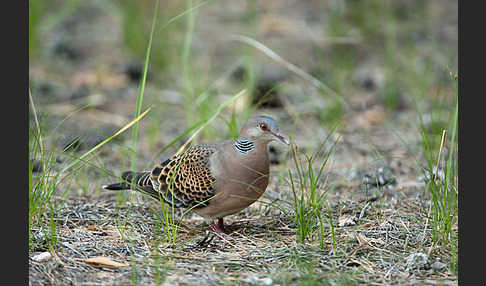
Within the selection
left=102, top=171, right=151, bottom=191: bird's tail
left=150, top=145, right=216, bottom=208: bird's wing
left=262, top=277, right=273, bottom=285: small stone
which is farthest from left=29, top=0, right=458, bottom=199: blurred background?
left=262, top=277, right=273, bottom=285: small stone

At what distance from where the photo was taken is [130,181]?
168 inches

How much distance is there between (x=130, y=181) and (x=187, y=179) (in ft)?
1.76

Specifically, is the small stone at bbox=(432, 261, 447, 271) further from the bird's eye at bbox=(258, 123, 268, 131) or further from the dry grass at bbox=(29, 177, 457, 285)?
the bird's eye at bbox=(258, 123, 268, 131)

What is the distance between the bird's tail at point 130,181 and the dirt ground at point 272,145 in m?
0.17

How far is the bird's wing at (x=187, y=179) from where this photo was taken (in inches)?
152

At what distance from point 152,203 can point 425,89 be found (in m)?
3.75

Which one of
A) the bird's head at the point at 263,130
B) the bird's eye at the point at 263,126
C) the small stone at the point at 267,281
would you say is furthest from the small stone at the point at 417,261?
the bird's eye at the point at 263,126

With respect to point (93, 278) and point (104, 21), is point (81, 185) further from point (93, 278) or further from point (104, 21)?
point (104, 21)

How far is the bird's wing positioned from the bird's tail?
6cm

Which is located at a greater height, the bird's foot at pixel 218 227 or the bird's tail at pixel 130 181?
the bird's tail at pixel 130 181

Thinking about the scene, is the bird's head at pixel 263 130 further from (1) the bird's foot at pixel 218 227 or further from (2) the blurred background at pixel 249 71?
(2) the blurred background at pixel 249 71

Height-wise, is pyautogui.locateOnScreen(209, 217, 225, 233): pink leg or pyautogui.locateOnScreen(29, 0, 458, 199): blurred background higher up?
pyautogui.locateOnScreen(29, 0, 458, 199): blurred background

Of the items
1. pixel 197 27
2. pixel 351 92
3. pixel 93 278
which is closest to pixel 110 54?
pixel 197 27

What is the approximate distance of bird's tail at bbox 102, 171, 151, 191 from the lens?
414cm
